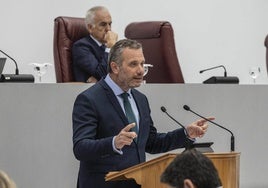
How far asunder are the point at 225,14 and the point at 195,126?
13.6 ft

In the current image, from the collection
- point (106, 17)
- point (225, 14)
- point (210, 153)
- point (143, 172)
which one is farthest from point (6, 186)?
point (225, 14)

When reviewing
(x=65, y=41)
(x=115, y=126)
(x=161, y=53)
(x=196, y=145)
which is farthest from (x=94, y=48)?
(x=115, y=126)

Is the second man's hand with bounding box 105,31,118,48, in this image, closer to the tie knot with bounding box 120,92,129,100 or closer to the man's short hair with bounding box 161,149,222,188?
the tie knot with bounding box 120,92,129,100

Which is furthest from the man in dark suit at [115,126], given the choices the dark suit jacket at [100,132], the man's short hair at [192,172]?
the man's short hair at [192,172]

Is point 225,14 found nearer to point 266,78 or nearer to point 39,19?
point 266,78

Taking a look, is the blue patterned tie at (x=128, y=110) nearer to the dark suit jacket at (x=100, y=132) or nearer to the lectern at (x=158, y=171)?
the dark suit jacket at (x=100, y=132)

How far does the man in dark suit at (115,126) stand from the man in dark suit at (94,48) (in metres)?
1.36

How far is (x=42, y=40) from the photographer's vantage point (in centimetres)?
665

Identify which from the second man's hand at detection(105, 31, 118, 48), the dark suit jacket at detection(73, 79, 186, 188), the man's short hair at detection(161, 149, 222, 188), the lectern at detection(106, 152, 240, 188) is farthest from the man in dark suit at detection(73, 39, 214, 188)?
the second man's hand at detection(105, 31, 118, 48)

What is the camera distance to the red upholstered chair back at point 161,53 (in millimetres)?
5469

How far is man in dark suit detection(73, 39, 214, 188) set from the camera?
3.43 m

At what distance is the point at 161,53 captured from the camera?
549 centimetres

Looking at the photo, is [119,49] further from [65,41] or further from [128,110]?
[65,41]

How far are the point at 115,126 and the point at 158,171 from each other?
1.03 ft
